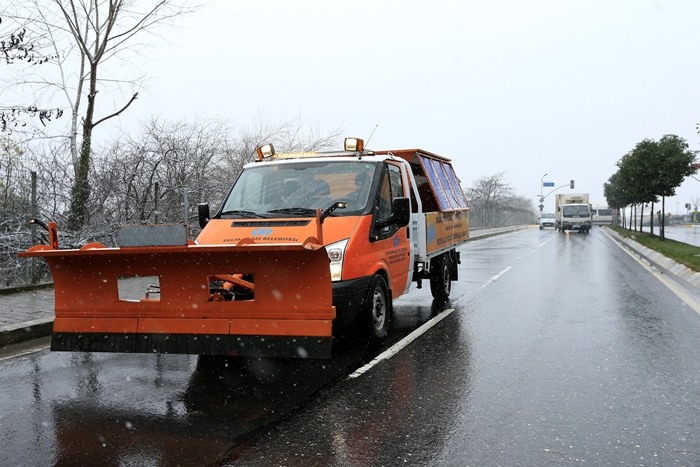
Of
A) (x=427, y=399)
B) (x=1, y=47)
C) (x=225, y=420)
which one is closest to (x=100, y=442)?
(x=225, y=420)

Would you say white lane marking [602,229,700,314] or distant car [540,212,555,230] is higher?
distant car [540,212,555,230]

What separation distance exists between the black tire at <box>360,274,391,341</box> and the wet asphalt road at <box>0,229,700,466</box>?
0.26 metres

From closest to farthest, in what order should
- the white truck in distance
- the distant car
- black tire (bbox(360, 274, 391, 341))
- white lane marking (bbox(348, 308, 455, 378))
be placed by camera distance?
white lane marking (bbox(348, 308, 455, 378)) < black tire (bbox(360, 274, 391, 341)) < the white truck in distance < the distant car

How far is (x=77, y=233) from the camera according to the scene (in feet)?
39.7

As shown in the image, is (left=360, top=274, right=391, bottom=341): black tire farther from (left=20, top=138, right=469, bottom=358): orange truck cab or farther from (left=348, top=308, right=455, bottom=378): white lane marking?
(left=348, top=308, right=455, bottom=378): white lane marking

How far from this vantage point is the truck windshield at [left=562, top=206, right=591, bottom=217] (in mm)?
45000

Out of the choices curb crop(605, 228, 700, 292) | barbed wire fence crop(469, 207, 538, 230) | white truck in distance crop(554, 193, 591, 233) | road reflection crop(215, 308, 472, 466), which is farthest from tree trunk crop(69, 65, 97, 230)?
barbed wire fence crop(469, 207, 538, 230)

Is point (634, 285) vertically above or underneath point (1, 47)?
underneath

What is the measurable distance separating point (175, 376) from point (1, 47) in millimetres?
6878

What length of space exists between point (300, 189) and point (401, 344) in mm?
2014

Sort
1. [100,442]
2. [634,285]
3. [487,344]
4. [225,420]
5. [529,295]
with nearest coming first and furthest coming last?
[100,442] → [225,420] → [487,344] → [529,295] → [634,285]

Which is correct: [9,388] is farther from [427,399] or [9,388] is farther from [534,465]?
[534,465]

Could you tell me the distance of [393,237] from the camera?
6.82 m

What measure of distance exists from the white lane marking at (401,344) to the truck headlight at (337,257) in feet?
2.79
